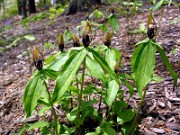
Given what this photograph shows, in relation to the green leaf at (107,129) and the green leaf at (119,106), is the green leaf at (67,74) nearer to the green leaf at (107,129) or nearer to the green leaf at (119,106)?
the green leaf at (107,129)

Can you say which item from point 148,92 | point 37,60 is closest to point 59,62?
point 37,60

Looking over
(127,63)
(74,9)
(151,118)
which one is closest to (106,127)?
(151,118)

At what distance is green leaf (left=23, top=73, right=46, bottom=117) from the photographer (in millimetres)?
1095

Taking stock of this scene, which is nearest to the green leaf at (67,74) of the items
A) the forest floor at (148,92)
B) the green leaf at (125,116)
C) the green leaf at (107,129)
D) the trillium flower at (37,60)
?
the trillium flower at (37,60)

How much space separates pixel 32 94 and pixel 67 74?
21 cm

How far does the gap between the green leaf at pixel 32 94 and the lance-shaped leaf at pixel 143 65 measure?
0.43 m

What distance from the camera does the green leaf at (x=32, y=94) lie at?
3.59 ft

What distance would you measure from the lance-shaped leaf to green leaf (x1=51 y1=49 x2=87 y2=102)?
22 cm

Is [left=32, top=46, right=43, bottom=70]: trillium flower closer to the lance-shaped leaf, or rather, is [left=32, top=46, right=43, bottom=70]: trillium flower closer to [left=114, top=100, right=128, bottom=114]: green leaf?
the lance-shaped leaf

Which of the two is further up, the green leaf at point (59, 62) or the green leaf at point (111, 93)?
the green leaf at point (59, 62)

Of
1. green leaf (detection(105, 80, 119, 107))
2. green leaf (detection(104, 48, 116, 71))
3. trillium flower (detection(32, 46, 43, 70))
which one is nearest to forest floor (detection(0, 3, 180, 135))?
green leaf (detection(105, 80, 119, 107))

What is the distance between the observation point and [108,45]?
58.0 inches

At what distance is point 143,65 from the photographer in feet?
3.34

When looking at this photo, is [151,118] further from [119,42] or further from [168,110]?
[119,42]
